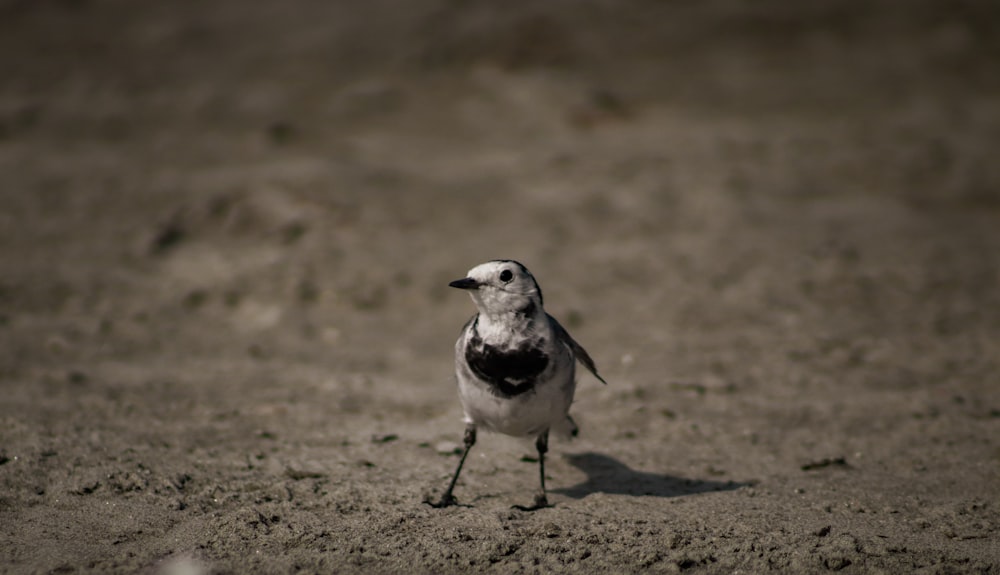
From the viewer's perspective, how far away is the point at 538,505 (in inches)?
175

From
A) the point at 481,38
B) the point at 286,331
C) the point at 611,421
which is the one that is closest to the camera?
the point at 611,421

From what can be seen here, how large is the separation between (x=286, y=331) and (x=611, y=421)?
10.5 feet

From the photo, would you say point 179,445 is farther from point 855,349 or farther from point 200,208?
point 855,349

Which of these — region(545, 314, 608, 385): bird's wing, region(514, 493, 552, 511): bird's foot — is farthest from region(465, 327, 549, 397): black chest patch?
region(514, 493, 552, 511): bird's foot

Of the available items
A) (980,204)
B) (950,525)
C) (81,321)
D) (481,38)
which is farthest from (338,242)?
(980,204)

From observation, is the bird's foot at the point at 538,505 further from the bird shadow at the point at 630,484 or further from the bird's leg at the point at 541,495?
the bird shadow at the point at 630,484

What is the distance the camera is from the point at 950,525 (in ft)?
13.9

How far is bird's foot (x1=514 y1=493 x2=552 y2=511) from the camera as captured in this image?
4395 mm

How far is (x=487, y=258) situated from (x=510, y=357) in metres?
4.31

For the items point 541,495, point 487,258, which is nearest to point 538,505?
point 541,495

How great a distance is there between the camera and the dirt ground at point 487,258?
4203mm

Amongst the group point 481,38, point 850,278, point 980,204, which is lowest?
point 850,278

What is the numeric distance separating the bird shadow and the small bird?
0.51 metres

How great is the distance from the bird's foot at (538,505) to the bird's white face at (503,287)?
98 centimetres
